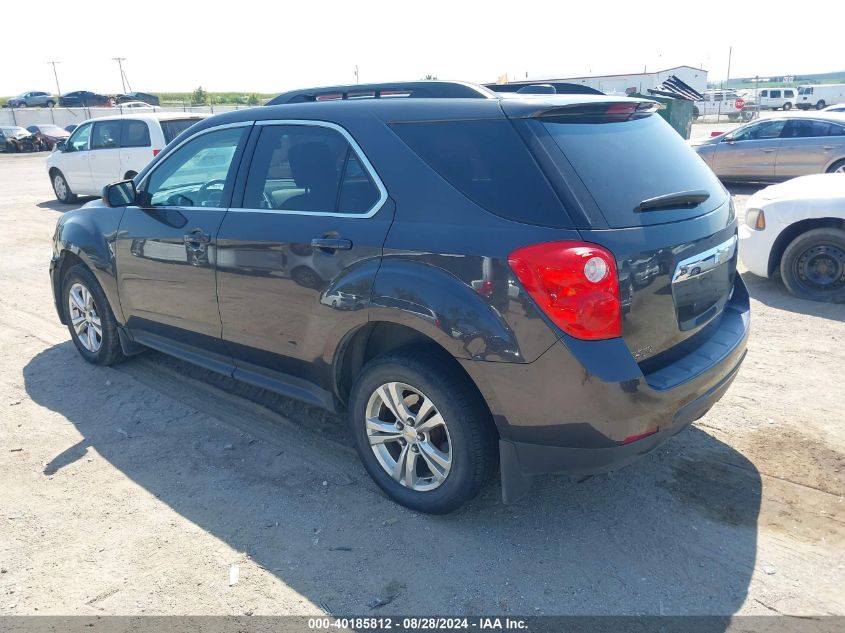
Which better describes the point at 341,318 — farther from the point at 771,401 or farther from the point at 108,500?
the point at 771,401

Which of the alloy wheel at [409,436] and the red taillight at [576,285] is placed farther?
the alloy wheel at [409,436]

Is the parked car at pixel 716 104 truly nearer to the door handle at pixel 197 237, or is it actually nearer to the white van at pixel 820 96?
the white van at pixel 820 96

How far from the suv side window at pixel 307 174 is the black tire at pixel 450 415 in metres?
0.76

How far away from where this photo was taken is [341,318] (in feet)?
10.8

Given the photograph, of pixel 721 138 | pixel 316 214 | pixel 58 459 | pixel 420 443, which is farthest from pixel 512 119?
pixel 721 138

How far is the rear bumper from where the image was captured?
265 cm

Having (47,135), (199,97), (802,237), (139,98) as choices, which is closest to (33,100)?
(139,98)

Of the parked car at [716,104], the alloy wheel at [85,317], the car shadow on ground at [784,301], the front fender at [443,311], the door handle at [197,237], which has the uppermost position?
the door handle at [197,237]

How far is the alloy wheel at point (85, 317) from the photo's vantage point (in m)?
5.15

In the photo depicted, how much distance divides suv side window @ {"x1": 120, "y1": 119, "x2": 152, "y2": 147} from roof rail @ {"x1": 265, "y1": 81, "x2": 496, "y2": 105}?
977 cm

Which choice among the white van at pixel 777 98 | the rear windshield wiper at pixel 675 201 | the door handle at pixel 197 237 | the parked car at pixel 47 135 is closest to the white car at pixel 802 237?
the rear windshield wiper at pixel 675 201

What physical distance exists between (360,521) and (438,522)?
376 millimetres

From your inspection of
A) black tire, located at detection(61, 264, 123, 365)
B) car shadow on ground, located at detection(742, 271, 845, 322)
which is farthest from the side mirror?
car shadow on ground, located at detection(742, 271, 845, 322)

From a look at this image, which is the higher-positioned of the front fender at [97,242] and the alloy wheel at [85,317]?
the front fender at [97,242]
